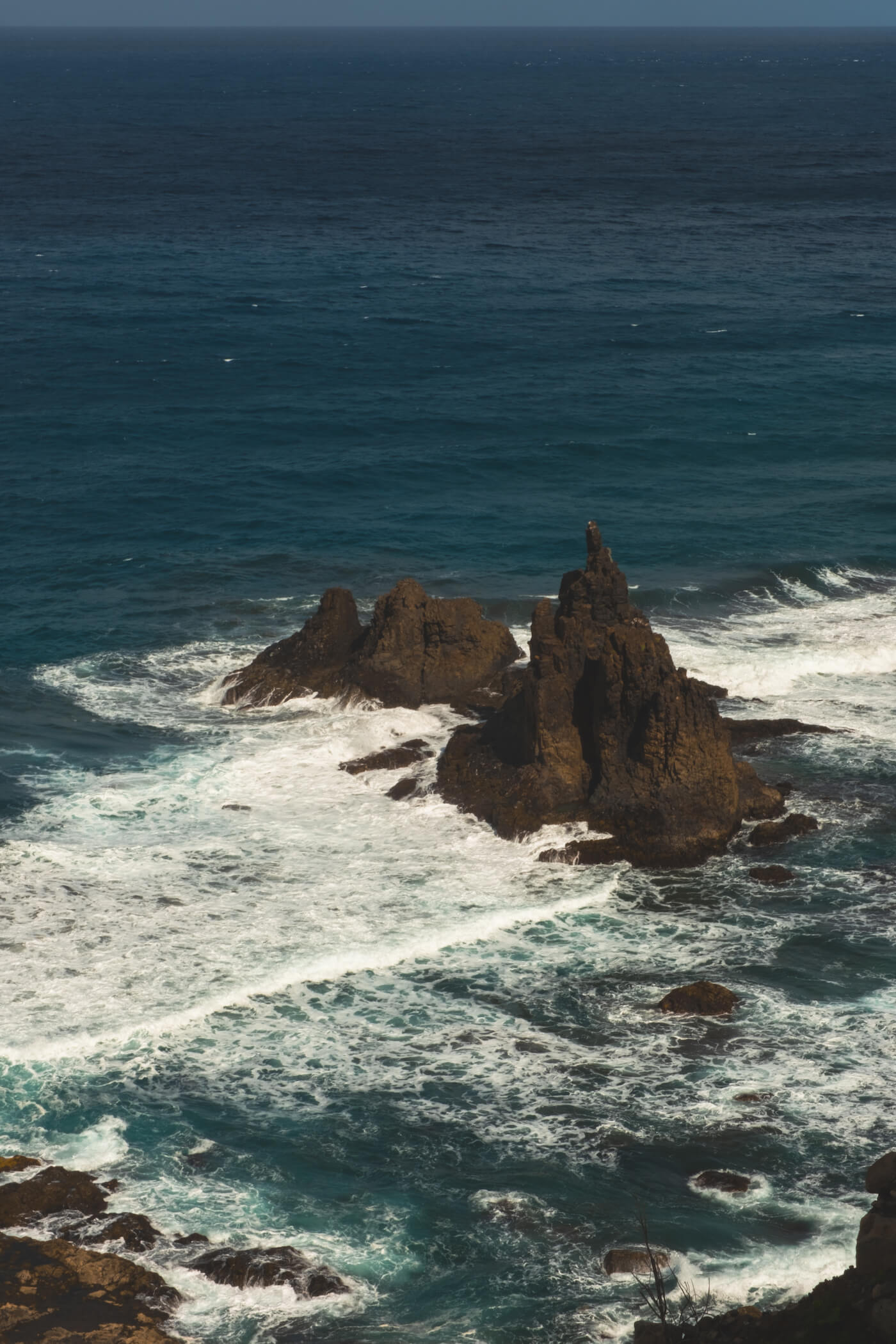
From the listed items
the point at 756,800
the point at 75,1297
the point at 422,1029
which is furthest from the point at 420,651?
the point at 75,1297

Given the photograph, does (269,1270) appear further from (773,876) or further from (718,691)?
(718,691)

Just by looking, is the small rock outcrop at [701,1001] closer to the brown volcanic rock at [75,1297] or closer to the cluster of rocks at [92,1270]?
the cluster of rocks at [92,1270]

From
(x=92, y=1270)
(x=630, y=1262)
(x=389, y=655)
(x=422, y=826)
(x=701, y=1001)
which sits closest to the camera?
(x=92, y=1270)

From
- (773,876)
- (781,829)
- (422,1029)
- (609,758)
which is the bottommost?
(422,1029)

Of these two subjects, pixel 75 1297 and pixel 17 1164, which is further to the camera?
pixel 17 1164

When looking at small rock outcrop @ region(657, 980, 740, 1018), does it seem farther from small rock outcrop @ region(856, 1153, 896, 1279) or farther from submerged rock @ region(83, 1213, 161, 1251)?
small rock outcrop @ region(856, 1153, 896, 1279)

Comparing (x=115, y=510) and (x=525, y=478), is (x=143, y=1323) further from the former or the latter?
(x=525, y=478)
